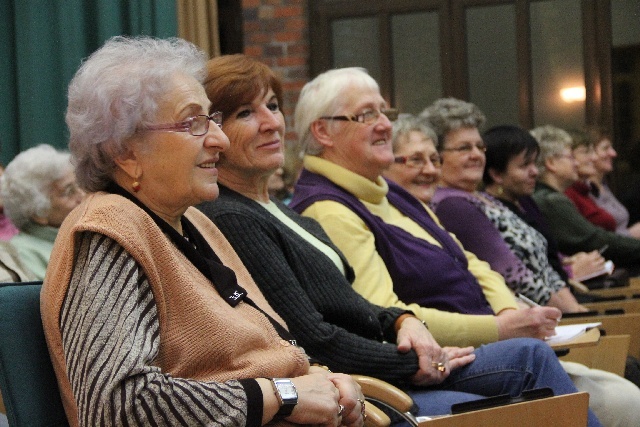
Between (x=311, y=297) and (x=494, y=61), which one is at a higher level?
(x=494, y=61)

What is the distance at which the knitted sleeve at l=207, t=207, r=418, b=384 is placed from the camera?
2.16 meters

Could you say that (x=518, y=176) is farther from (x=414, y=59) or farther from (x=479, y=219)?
(x=414, y=59)

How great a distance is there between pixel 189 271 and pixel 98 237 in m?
0.22

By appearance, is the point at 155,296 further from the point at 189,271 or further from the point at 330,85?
A: the point at 330,85

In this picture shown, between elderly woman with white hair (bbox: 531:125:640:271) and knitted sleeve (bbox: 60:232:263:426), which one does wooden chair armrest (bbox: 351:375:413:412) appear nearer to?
knitted sleeve (bbox: 60:232:263:426)

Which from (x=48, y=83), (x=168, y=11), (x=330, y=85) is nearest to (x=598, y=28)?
(x=168, y=11)

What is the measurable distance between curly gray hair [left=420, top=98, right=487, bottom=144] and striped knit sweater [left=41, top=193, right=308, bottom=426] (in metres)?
2.21

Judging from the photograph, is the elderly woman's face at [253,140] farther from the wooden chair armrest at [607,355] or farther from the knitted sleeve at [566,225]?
the knitted sleeve at [566,225]

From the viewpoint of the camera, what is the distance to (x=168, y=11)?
4926mm

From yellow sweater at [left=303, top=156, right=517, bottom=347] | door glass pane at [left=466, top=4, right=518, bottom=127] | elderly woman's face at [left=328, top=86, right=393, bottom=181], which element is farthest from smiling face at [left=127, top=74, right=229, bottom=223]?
door glass pane at [left=466, top=4, right=518, bottom=127]

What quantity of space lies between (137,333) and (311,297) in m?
0.79

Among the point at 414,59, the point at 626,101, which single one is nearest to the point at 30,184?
the point at 414,59

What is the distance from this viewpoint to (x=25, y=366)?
159 cm

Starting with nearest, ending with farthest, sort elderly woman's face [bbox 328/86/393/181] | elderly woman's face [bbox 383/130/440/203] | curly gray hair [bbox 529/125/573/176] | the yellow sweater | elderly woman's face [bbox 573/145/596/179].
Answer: the yellow sweater, elderly woman's face [bbox 328/86/393/181], elderly woman's face [bbox 383/130/440/203], curly gray hair [bbox 529/125/573/176], elderly woman's face [bbox 573/145/596/179]
